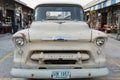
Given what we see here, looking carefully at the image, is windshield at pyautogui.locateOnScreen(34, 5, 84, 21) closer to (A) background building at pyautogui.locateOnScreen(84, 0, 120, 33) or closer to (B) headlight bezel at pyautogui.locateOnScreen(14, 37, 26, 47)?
(B) headlight bezel at pyautogui.locateOnScreen(14, 37, 26, 47)

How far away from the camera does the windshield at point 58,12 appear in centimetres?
990

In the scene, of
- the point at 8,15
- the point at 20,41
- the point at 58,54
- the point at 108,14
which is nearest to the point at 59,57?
the point at 58,54

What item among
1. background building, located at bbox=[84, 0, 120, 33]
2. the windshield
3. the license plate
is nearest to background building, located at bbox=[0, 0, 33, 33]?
background building, located at bbox=[84, 0, 120, 33]

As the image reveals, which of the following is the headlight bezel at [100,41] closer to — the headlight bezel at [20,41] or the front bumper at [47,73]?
the front bumper at [47,73]

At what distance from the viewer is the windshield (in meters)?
9.90

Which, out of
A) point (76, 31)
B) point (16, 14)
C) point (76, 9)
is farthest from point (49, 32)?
point (16, 14)

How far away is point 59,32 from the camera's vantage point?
7.87 meters

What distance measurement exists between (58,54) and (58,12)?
279 cm

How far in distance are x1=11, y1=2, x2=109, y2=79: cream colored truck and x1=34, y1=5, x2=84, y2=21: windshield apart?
193 centimetres

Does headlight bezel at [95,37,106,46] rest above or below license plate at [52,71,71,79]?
above

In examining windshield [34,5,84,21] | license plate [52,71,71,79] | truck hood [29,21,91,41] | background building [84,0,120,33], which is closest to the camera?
license plate [52,71,71,79]

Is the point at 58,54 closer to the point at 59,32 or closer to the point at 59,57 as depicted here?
the point at 59,57

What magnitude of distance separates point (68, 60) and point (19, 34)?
124 cm

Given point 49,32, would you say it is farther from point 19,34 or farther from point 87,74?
point 87,74
